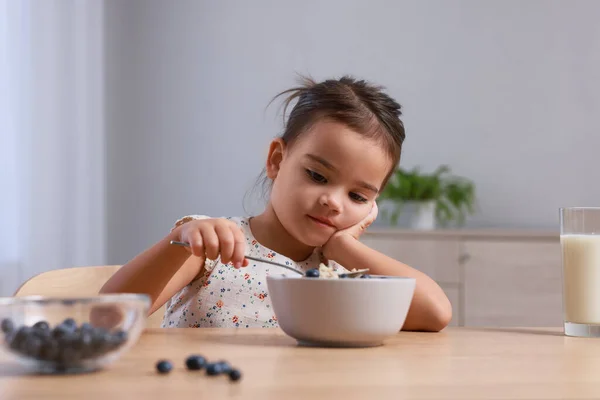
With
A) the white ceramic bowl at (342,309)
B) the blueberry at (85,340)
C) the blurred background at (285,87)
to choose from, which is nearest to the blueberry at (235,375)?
the blueberry at (85,340)

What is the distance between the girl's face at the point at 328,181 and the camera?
141 centimetres

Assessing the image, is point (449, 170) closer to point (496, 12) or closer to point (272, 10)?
point (496, 12)

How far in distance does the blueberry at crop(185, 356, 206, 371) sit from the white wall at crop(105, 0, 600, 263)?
336cm

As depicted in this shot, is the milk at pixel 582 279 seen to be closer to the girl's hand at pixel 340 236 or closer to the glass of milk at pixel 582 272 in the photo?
the glass of milk at pixel 582 272

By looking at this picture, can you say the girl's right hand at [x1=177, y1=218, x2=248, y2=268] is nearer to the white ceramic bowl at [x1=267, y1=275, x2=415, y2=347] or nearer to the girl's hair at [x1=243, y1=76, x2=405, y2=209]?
the white ceramic bowl at [x1=267, y1=275, x2=415, y2=347]

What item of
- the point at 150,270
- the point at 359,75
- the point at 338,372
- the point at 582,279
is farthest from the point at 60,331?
the point at 359,75

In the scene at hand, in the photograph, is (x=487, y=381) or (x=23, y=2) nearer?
(x=487, y=381)

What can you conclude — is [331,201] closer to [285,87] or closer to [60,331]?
[60,331]

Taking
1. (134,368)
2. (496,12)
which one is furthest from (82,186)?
(134,368)

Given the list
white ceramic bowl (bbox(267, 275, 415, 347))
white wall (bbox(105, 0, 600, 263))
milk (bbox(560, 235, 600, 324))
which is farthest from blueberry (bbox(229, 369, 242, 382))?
white wall (bbox(105, 0, 600, 263))

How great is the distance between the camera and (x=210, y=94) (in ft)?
13.7

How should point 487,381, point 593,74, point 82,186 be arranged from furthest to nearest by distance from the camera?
point 593,74 → point 82,186 → point 487,381

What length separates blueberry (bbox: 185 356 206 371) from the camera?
0.72 metres

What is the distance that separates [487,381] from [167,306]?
97cm
